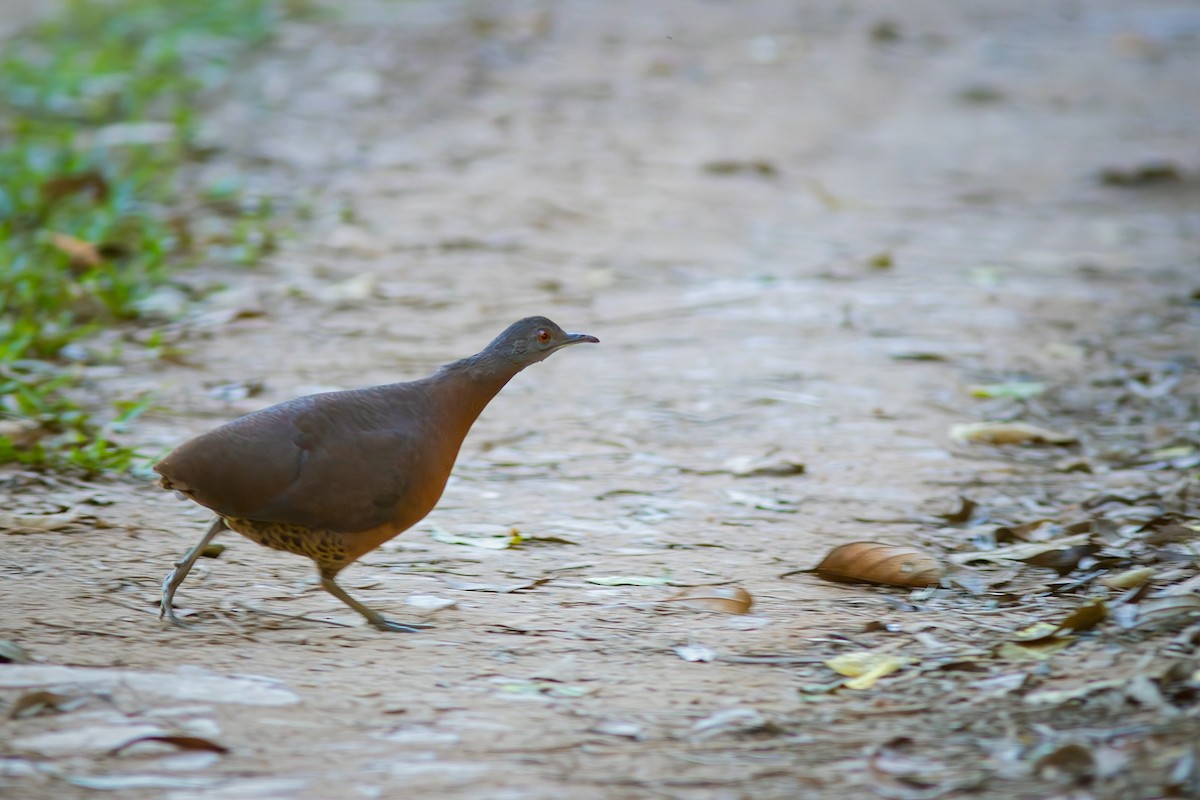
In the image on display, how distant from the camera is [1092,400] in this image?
16.9ft

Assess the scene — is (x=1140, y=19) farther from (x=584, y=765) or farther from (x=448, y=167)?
(x=584, y=765)

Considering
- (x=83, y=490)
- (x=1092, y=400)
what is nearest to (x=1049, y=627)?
(x=1092, y=400)

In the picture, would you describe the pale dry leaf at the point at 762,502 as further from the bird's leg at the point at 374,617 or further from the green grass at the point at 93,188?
the green grass at the point at 93,188

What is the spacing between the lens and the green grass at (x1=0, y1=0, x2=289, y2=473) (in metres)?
4.68

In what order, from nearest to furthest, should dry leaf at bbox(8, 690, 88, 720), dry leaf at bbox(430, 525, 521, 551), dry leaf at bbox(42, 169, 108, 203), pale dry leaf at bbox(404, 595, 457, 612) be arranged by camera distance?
dry leaf at bbox(8, 690, 88, 720) < pale dry leaf at bbox(404, 595, 457, 612) < dry leaf at bbox(430, 525, 521, 551) < dry leaf at bbox(42, 169, 108, 203)

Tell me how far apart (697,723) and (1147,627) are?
993mm

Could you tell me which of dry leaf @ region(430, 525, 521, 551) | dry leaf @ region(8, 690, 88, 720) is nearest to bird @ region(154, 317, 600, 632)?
dry leaf @ region(8, 690, 88, 720)

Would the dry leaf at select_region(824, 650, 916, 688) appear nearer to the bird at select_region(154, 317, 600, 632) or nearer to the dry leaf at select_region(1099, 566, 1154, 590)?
the dry leaf at select_region(1099, 566, 1154, 590)

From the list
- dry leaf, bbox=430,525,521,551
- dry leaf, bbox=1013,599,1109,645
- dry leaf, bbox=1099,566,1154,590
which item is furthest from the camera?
dry leaf, bbox=430,525,521,551

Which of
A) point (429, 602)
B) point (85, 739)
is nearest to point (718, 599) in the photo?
point (429, 602)

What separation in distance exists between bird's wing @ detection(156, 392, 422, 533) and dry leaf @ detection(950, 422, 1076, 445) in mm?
2255

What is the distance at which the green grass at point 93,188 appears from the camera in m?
4.68

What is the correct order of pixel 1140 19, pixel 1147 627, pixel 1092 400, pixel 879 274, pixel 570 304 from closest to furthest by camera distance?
1. pixel 1147 627
2. pixel 1092 400
3. pixel 570 304
4. pixel 879 274
5. pixel 1140 19

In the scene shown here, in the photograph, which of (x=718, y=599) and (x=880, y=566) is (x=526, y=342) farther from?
(x=880, y=566)
